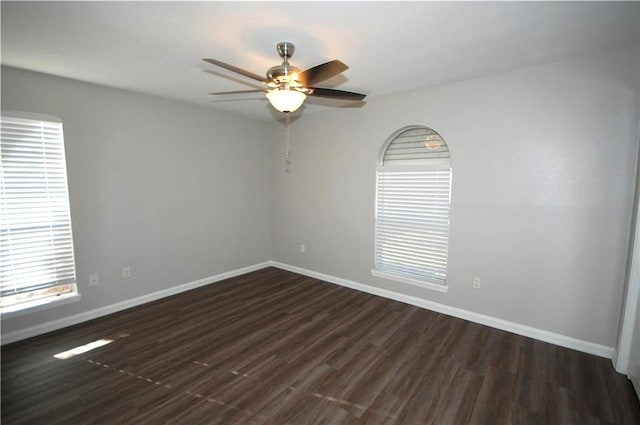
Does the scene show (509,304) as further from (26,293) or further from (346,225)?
(26,293)

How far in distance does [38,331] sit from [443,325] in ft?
13.2

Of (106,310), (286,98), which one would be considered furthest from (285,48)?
(106,310)

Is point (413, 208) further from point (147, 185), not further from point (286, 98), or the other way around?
point (147, 185)

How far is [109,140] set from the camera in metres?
3.16

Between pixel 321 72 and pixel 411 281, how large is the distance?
262 centimetres

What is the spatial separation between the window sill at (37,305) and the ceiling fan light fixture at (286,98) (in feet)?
9.70

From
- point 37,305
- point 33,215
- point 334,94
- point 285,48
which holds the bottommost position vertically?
point 37,305

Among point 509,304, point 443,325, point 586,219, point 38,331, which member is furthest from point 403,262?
point 38,331

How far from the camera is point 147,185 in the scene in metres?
3.49

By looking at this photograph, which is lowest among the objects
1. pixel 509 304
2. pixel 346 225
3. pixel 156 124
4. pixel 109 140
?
pixel 509 304

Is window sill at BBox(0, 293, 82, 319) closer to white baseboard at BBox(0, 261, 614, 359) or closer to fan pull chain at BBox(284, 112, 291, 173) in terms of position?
white baseboard at BBox(0, 261, 614, 359)

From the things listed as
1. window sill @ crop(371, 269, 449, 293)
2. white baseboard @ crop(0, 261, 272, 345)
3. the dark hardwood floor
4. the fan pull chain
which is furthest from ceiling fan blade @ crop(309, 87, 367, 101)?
white baseboard @ crop(0, 261, 272, 345)

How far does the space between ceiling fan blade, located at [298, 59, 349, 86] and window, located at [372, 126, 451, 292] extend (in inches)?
72.4

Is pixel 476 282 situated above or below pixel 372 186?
below
